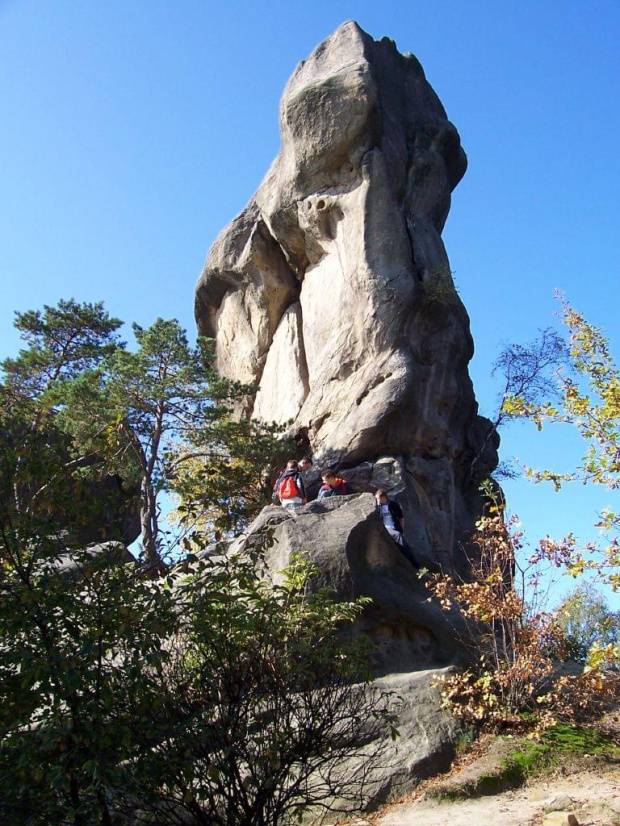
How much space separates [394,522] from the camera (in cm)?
1288

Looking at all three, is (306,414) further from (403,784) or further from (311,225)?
(403,784)

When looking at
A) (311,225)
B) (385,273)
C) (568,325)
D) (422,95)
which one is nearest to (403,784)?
(568,325)

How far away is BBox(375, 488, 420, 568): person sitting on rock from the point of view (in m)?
12.5

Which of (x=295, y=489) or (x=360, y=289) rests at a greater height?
(x=360, y=289)

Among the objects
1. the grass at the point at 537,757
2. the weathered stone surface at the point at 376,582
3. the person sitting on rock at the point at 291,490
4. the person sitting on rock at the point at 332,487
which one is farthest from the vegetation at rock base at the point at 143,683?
the person sitting on rock at the point at 332,487

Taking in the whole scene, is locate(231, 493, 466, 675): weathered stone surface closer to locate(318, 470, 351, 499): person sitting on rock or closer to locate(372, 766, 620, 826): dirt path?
locate(318, 470, 351, 499): person sitting on rock

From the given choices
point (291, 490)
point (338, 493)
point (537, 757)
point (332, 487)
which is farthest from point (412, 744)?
point (338, 493)

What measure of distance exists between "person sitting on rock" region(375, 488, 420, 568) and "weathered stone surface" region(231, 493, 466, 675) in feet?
3.29

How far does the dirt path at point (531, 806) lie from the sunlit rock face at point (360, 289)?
24.6 feet

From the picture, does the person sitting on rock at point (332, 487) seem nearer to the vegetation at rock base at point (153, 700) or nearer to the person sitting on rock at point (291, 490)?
the person sitting on rock at point (291, 490)

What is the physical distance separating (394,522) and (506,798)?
5.60 meters

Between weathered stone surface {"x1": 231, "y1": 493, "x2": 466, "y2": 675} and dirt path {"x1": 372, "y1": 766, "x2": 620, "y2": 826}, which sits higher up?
weathered stone surface {"x1": 231, "y1": 493, "x2": 466, "y2": 675}

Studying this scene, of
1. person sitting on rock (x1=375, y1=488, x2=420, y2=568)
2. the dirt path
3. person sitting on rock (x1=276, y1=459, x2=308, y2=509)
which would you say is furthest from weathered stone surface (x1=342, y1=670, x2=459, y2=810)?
person sitting on rock (x1=276, y1=459, x2=308, y2=509)

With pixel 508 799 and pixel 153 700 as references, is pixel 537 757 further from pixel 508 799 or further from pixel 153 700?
pixel 153 700
